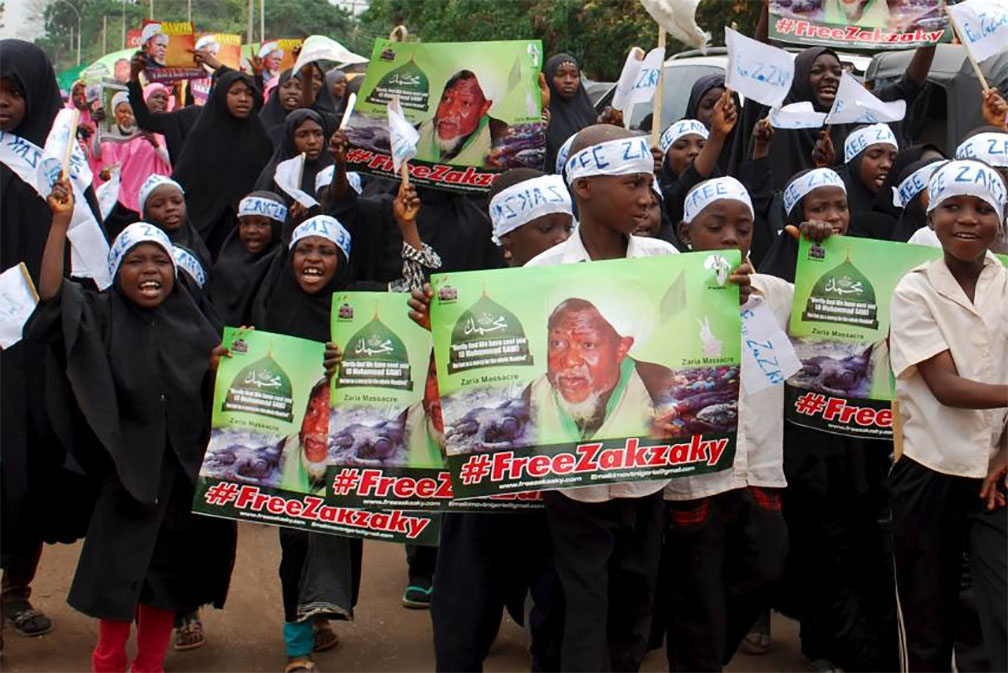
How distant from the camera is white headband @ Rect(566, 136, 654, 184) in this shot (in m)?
4.57

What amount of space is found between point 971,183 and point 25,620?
14.7 ft

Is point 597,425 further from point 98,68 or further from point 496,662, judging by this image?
point 98,68

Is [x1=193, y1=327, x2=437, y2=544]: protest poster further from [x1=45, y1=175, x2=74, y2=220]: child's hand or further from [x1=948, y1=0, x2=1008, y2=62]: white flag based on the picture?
[x1=948, y1=0, x2=1008, y2=62]: white flag

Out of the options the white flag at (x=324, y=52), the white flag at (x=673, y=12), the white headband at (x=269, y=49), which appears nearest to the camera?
the white flag at (x=673, y=12)

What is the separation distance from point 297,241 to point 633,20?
13.6m

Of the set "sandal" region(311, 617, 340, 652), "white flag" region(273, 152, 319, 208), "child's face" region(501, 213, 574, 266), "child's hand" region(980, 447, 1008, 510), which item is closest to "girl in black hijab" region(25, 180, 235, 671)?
"sandal" region(311, 617, 340, 652)

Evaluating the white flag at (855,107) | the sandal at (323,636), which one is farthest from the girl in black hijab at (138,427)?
the white flag at (855,107)

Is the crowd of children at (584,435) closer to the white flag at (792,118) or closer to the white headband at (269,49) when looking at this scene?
the white flag at (792,118)

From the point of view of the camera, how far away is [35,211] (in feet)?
21.5

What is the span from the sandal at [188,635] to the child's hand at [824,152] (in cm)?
419

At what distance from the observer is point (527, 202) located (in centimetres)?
513

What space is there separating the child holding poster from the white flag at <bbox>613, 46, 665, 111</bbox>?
7.02ft

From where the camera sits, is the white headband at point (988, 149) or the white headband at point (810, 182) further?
the white headband at point (810, 182)

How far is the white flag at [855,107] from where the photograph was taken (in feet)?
24.0
